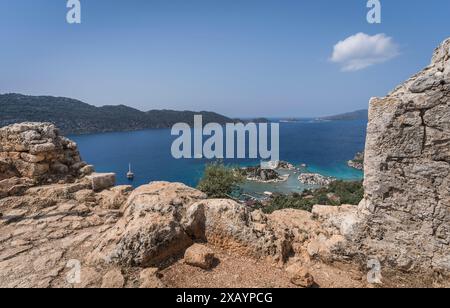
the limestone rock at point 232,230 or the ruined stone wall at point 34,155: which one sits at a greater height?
the ruined stone wall at point 34,155

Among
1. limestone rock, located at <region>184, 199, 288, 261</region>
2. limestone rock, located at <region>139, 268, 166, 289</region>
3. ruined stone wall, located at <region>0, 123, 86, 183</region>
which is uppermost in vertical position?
ruined stone wall, located at <region>0, 123, 86, 183</region>

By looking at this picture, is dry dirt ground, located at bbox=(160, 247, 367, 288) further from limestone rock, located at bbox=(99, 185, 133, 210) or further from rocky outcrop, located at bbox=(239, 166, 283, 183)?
rocky outcrop, located at bbox=(239, 166, 283, 183)

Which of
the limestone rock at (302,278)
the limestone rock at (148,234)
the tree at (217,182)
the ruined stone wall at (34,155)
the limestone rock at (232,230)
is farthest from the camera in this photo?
the tree at (217,182)

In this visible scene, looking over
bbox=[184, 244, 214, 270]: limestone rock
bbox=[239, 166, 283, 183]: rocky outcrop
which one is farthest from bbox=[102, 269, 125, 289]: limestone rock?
bbox=[239, 166, 283, 183]: rocky outcrop

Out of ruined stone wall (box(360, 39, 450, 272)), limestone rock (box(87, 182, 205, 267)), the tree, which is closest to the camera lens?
ruined stone wall (box(360, 39, 450, 272))

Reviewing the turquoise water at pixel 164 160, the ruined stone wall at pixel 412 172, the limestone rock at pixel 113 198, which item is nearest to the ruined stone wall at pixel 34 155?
the limestone rock at pixel 113 198

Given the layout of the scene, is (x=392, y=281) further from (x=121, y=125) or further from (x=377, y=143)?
(x=121, y=125)

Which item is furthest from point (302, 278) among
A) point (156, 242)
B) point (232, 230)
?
point (156, 242)

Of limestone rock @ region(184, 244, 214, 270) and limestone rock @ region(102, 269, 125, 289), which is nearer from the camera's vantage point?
limestone rock @ region(102, 269, 125, 289)

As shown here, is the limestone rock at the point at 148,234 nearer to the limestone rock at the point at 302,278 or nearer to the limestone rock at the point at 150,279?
the limestone rock at the point at 150,279
